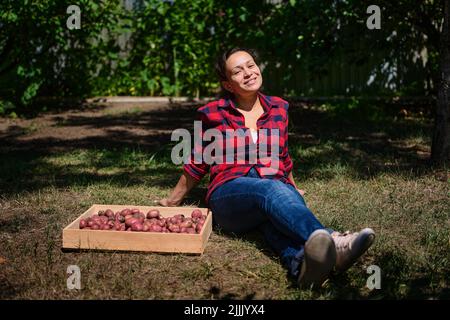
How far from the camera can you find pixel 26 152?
20.8 ft

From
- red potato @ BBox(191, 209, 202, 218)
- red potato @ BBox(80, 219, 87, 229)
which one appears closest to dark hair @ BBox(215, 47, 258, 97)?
red potato @ BBox(191, 209, 202, 218)

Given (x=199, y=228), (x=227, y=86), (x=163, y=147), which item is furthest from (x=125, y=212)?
(x=163, y=147)

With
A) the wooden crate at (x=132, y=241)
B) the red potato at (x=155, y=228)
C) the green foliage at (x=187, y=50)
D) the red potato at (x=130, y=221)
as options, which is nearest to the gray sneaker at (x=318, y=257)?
the wooden crate at (x=132, y=241)

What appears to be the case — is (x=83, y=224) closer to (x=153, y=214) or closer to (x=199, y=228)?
(x=153, y=214)

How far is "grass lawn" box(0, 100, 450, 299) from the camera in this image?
117 inches

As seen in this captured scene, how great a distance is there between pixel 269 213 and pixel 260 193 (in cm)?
15

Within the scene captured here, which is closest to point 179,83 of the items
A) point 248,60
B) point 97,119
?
point 97,119

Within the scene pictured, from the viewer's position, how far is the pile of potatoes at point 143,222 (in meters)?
3.54

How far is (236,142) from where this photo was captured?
12.3ft

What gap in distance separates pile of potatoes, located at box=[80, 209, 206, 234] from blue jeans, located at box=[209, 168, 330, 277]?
0.19 m

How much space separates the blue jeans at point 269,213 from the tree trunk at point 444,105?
2313mm

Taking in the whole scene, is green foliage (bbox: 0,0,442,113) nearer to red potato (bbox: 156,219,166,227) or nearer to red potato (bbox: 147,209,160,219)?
red potato (bbox: 147,209,160,219)
